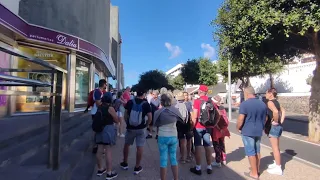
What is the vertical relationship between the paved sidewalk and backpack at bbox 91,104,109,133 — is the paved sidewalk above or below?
below

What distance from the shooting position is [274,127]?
5727 mm

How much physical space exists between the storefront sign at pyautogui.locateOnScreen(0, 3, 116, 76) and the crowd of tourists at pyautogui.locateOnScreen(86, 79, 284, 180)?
4794 millimetres

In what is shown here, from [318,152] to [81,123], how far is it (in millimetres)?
7916

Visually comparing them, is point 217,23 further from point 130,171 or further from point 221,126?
point 130,171

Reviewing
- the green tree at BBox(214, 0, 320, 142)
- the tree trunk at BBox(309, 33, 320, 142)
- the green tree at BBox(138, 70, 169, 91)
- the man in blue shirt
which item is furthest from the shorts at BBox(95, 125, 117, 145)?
the green tree at BBox(138, 70, 169, 91)

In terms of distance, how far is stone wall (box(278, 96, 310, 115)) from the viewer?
26125 mm

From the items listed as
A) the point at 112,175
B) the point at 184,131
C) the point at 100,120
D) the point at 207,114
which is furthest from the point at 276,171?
the point at 100,120

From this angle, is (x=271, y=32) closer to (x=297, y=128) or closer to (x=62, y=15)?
(x=297, y=128)

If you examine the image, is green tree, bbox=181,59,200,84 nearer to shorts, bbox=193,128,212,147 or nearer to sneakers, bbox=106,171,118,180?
shorts, bbox=193,128,212,147

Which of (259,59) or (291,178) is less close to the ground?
(259,59)

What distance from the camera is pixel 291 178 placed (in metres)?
5.22

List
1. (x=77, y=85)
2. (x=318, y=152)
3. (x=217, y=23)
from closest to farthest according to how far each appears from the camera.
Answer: (x=318, y=152) → (x=217, y=23) → (x=77, y=85)

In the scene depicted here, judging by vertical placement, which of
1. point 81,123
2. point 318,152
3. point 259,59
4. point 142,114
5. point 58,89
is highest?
point 259,59

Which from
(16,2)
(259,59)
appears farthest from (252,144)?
(16,2)
